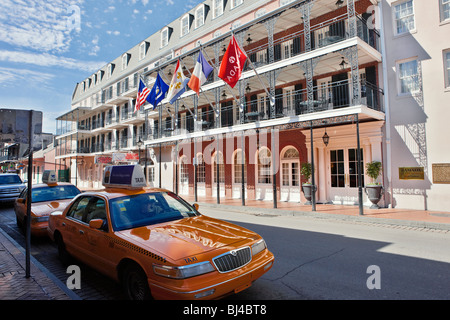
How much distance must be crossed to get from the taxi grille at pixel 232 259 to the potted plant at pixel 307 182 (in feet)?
36.8

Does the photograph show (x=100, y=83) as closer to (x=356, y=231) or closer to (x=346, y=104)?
(x=346, y=104)

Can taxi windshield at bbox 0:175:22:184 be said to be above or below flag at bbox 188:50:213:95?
below

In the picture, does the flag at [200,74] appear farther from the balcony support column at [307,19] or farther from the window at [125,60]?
the window at [125,60]

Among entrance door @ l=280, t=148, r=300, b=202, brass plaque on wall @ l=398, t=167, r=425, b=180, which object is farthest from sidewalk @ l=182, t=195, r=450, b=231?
entrance door @ l=280, t=148, r=300, b=202

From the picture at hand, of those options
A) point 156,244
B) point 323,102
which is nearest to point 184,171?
point 323,102

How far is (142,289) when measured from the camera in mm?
3486

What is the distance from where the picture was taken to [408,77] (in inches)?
514

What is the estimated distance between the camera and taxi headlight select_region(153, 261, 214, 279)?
3.11 m

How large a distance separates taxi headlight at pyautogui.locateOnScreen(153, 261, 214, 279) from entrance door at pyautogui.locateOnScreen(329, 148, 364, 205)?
42.1ft

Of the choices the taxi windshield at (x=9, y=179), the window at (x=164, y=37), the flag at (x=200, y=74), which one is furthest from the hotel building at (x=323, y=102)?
the taxi windshield at (x=9, y=179)

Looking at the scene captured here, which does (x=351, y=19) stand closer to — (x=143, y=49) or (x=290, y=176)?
(x=290, y=176)

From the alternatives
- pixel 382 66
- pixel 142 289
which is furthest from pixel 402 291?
pixel 382 66

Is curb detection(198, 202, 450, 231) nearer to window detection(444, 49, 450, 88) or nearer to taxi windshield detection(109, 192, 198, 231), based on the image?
window detection(444, 49, 450, 88)
